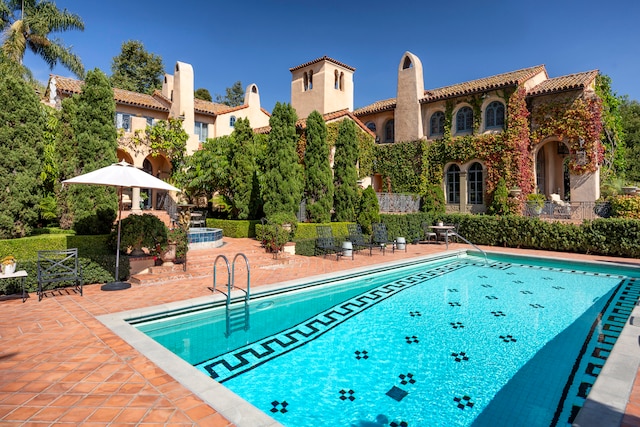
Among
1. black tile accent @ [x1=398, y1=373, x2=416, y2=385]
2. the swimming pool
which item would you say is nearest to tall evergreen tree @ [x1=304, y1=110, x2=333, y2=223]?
the swimming pool

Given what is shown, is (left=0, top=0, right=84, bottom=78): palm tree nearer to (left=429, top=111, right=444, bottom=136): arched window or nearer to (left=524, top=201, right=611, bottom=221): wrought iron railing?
(left=429, top=111, right=444, bottom=136): arched window

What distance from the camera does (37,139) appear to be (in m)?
8.86

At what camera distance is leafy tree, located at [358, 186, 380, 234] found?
56.4 ft

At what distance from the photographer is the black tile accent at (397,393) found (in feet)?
15.0

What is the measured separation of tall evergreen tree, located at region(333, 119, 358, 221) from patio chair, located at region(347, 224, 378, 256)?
1134mm

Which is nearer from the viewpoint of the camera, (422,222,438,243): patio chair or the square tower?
(422,222,438,243): patio chair

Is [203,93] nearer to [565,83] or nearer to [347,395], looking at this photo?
[565,83]

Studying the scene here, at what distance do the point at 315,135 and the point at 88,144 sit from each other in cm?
1003

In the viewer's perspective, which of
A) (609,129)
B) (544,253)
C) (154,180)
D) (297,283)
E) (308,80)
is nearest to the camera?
(154,180)

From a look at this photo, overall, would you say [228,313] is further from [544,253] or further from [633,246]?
[633,246]

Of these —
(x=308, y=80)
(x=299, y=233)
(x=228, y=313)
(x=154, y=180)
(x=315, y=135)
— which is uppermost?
(x=308, y=80)

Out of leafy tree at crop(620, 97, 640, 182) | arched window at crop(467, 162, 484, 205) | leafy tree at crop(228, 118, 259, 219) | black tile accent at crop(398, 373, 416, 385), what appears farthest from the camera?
leafy tree at crop(620, 97, 640, 182)

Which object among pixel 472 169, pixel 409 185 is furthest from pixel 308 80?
pixel 472 169

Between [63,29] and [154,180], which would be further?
[63,29]
